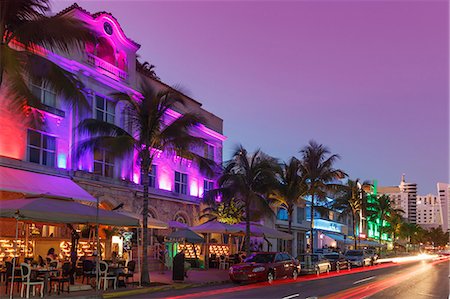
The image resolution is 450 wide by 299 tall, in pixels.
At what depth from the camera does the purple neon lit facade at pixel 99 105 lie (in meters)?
25.4

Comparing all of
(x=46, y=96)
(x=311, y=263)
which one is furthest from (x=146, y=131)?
(x=311, y=263)

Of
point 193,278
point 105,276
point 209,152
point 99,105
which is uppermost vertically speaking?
point 99,105

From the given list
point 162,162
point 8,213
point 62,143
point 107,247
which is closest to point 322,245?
point 162,162

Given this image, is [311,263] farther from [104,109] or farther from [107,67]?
[107,67]

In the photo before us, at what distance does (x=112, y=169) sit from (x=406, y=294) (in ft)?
61.4

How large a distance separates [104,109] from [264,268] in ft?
44.6

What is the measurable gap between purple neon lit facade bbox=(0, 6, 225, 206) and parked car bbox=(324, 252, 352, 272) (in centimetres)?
1136

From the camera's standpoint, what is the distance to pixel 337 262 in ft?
121

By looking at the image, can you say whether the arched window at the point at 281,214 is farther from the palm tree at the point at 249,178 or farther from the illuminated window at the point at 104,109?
the illuminated window at the point at 104,109

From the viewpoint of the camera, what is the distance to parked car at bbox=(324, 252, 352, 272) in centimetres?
3675

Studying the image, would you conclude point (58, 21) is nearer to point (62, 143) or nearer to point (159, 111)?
point (159, 111)

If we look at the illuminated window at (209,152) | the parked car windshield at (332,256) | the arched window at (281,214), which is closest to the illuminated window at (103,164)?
the illuminated window at (209,152)

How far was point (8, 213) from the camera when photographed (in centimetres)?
1617

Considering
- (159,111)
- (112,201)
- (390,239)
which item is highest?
(159,111)
